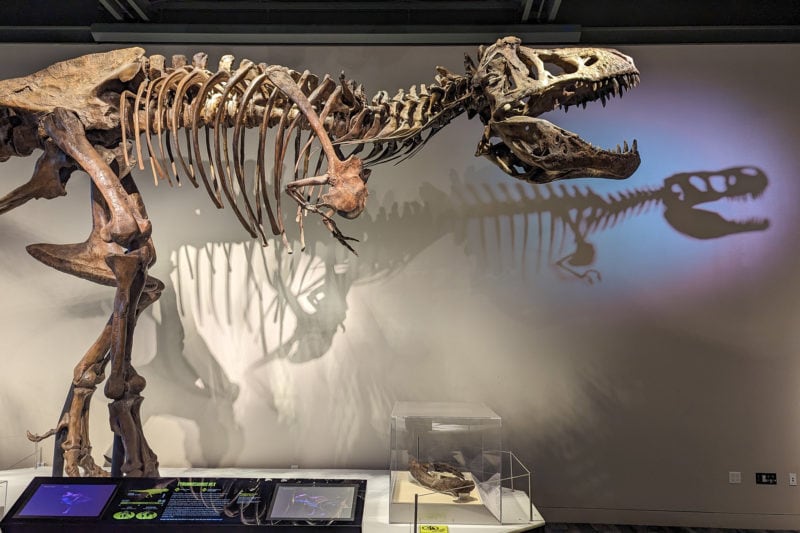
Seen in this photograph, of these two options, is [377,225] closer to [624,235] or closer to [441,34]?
[441,34]

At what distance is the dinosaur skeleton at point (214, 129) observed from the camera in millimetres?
3529

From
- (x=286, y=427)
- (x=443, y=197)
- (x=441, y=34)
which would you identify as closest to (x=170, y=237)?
(x=286, y=427)

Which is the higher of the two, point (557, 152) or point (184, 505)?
point (557, 152)

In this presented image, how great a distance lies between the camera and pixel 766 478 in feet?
15.5

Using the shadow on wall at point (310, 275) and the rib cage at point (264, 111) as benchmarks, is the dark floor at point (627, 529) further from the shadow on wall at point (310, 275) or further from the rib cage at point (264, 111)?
the rib cage at point (264, 111)

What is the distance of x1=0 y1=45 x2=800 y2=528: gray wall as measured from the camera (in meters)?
4.82

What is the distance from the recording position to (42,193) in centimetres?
404

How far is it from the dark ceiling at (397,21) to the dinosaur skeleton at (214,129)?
1.36m

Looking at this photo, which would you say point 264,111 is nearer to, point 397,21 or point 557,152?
point 557,152

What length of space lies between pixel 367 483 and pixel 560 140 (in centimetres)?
264

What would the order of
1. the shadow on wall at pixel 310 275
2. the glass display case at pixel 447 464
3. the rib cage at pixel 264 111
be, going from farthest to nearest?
1. the shadow on wall at pixel 310 275
2. the rib cage at pixel 264 111
3. the glass display case at pixel 447 464

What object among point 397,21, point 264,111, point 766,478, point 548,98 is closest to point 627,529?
point 766,478

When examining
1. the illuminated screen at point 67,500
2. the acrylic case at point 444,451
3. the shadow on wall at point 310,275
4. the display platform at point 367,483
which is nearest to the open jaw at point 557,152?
the shadow on wall at point 310,275

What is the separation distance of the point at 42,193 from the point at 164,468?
89.9 inches
